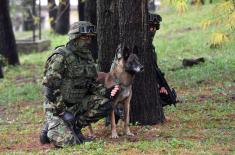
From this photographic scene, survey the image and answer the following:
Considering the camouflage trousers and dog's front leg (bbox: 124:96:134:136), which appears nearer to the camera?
the camouflage trousers

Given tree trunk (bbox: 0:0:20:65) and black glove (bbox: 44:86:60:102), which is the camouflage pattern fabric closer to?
black glove (bbox: 44:86:60:102)

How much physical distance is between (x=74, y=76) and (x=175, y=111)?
3.41 metres

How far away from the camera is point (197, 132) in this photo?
359 inches

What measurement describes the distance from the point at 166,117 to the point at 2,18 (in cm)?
1322

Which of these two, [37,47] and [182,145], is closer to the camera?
[182,145]

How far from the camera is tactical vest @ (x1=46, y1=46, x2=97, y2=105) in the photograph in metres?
8.53

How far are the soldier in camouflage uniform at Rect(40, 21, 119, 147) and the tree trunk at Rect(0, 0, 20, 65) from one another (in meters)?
14.5

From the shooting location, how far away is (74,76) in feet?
28.2

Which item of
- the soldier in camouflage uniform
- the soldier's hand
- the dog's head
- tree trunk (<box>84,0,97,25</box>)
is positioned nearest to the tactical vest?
the soldier in camouflage uniform

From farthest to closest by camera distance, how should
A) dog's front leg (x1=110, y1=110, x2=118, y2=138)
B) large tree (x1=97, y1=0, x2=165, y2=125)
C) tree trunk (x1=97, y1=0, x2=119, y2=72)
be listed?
tree trunk (x1=97, y1=0, x2=119, y2=72)
large tree (x1=97, y1=0, x2=165, y2=125)
dog's front leg (x1=110, y1=110, x2=118, y2=138)

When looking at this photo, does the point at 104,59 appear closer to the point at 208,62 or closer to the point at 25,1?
the point at 208,62

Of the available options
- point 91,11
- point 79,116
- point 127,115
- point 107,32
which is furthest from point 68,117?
point 91,11

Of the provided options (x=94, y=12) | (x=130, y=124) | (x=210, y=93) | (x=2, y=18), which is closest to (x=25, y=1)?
(x=2, y=18)

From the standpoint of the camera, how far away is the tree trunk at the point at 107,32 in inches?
414
